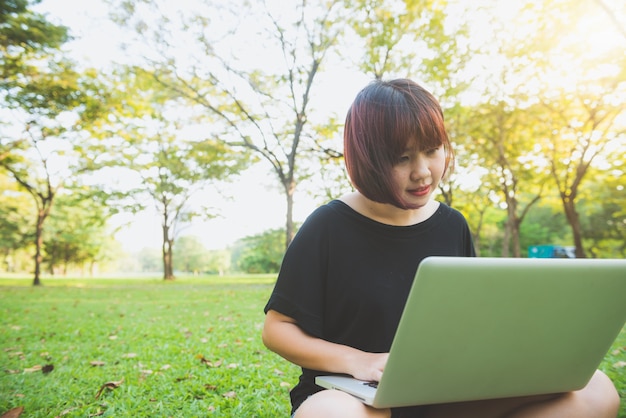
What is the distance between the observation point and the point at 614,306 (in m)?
1.10

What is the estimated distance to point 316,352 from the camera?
1.31 m

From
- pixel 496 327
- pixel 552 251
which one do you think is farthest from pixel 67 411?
pixel 552 251

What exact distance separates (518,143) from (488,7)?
542 centimetres

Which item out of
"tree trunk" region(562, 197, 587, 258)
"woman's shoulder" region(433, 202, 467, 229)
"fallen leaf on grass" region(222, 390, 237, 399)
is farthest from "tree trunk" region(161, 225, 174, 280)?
"woman's shoulder" region(433, 202, 467, 229)

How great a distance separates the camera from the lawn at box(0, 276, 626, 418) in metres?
2.83

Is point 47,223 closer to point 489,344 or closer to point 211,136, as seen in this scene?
point 211,136

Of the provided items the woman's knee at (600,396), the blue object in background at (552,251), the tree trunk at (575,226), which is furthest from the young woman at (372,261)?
the blue object in background at (552,251)

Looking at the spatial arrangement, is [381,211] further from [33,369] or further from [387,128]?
[33,369]

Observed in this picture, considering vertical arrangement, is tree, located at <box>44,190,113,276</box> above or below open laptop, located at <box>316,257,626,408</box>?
above

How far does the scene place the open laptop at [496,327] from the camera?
910 millimetres

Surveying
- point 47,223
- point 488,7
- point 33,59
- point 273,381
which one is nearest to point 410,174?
point 273,381

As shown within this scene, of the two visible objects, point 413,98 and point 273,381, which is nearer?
point 413,98

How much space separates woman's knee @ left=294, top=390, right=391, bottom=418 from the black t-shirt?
29cm

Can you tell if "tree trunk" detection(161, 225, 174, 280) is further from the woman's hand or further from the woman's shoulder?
the woman's hand
